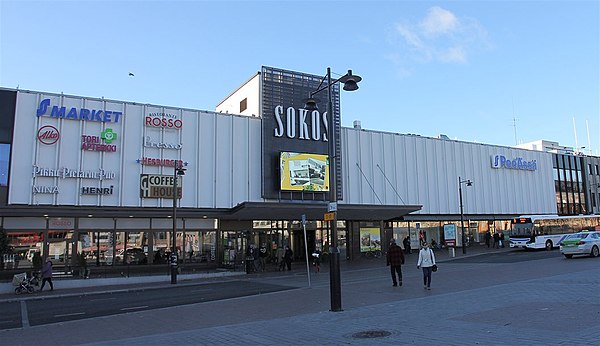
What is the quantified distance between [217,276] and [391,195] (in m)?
17.8

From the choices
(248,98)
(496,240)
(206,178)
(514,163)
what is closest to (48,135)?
(206,178)

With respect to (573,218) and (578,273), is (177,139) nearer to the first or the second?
(578,273)

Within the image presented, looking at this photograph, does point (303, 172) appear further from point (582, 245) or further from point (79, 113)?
point (582, 245)

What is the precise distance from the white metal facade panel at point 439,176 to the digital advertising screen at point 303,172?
107 inches

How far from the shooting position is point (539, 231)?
130ft

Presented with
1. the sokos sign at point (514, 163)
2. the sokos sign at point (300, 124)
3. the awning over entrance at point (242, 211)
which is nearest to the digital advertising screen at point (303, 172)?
the sokos sign at point (300, 124)

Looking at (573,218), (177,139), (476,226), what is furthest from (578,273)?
(476,226)

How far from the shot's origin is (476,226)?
49062 millimetres

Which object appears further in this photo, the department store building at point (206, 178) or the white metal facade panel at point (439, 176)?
the white metal facade panel at point (439, 176)

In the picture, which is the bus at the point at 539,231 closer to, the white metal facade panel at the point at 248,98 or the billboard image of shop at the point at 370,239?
the billboard image of shop at the point at 370,239

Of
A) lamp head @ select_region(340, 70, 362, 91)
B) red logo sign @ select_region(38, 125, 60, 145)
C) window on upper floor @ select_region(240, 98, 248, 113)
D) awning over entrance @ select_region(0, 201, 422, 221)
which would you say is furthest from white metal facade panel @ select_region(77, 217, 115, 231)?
lamp head @ select_region(340, 70, 362, 91)

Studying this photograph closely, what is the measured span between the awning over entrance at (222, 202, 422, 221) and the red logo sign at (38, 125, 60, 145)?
36.5 feet

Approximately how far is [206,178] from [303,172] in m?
6.97

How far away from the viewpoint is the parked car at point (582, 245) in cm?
2791
